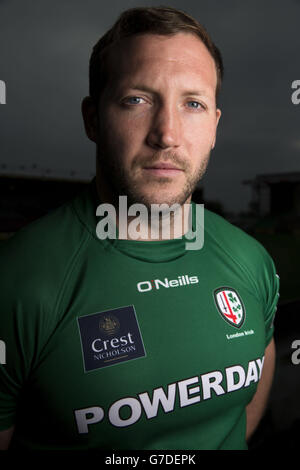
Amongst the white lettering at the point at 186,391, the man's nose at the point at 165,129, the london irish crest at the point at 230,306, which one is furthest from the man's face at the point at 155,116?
the white lettering at the point at 186,391

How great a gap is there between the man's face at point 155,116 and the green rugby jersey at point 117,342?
176 mm

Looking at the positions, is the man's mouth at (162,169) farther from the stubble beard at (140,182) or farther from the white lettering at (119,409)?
the white lettering at (119,409)

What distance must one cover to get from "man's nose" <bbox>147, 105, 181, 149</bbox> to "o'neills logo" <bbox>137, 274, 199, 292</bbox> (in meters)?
0.37

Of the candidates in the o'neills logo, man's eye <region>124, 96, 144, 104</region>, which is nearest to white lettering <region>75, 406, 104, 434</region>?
the o'neills logo

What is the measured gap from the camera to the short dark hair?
93 centimetres

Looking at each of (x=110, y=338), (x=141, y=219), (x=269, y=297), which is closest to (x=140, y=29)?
(x=141, y=219)

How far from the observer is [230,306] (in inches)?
41.3

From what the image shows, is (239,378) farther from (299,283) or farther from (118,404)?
(299,283)

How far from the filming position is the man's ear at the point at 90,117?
3.43ft

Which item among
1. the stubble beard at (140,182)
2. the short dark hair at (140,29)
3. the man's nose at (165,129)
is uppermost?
the short dark hair at (140,29)

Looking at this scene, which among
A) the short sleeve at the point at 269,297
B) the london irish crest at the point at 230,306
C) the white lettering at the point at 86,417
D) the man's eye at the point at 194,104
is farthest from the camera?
the short sleeve at the point at 269,297

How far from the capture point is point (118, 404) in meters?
0.84

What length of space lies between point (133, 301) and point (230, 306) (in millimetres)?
321
